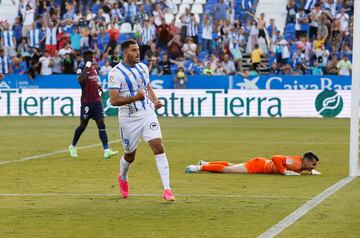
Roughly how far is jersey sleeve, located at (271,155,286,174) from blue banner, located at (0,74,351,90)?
20.1 metres

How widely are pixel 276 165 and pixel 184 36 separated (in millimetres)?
25276

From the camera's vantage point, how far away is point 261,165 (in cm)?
1700

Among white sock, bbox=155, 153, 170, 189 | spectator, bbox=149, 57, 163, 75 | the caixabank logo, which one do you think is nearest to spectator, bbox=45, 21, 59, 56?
spectator, bbox=149, 57, 163, 75

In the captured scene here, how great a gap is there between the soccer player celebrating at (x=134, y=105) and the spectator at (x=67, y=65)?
26801mm

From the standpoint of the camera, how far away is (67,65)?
40.1m

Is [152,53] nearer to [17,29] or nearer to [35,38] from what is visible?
[35,38]

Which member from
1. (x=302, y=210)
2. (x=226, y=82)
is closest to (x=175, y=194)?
(x=302, y=210)

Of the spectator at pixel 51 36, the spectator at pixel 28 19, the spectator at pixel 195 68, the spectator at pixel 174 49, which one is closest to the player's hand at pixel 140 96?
the spectator at pixel 195 68

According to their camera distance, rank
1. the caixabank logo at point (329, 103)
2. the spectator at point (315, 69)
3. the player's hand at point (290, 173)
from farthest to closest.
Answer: the spectator at point (315, 69), the caixabank logo at point (329, 103), the player's hand at point (290, 173)

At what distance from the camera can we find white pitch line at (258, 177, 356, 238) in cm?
1055

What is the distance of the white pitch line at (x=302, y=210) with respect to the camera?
415 inches

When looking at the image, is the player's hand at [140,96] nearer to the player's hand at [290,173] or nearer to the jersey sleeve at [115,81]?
the jersey sleeve at [115,81]

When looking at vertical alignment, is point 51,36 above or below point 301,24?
below

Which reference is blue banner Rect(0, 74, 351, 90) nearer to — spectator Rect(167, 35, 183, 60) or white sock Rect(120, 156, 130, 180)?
spectator Rect(167, 35, 183, 60)
